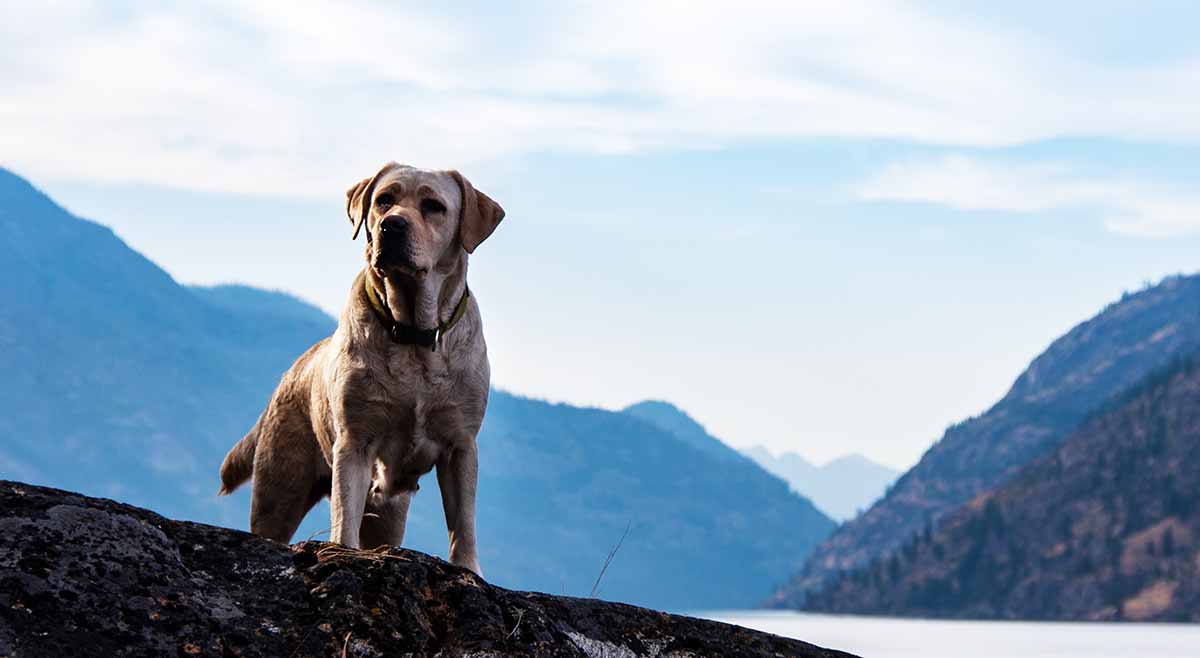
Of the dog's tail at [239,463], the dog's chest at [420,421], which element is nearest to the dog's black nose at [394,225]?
the dog's chest at [420,421]

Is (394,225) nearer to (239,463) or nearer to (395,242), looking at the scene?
(395,242)

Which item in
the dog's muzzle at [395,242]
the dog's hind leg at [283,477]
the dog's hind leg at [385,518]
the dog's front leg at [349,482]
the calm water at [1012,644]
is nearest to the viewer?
the dog's muzzle at [395,242]

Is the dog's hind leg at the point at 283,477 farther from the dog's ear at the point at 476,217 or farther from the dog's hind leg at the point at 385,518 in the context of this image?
the dog's ear at the point at 476,217

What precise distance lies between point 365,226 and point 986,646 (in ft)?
531

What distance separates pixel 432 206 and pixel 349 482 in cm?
154

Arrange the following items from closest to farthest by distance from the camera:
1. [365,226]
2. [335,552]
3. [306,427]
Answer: [335,552] < [365,226] < [306,427]

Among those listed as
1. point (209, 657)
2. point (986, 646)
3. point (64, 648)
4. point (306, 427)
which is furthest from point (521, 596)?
point (986, 646)

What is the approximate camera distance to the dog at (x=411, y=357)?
26.2 feet

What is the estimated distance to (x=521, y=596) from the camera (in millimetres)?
6355

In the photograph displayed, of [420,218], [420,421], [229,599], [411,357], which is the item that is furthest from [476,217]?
[229,599]

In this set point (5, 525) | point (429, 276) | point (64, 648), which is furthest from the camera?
point (429, 276)

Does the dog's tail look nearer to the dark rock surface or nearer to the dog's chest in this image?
the dog's chest

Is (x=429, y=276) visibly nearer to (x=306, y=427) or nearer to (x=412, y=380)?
(x=412, y=380)

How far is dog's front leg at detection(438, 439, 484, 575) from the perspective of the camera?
8.05m
